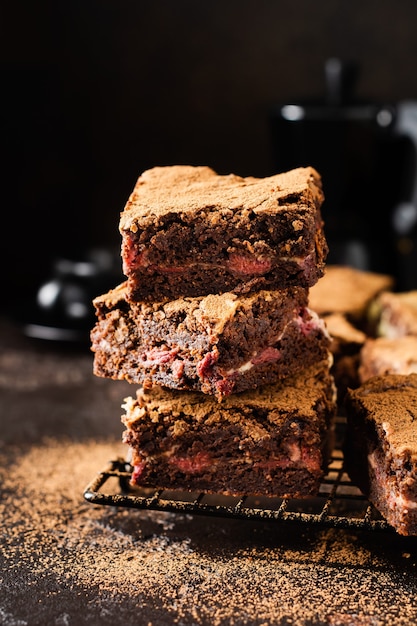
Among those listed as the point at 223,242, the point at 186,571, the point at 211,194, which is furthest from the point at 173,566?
the point at 211,194

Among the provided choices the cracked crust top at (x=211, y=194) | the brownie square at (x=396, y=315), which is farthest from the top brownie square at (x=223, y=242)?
the brownie square at (x=396, y=315)

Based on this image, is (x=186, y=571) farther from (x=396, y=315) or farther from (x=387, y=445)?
(x=396, y=315)

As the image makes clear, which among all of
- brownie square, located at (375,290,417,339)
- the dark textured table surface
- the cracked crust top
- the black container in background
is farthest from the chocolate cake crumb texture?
the black container in background

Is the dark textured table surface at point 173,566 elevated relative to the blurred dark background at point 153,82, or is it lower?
lower

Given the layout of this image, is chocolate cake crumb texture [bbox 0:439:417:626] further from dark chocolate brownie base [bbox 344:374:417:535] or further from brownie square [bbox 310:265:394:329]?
brownie square [bbox 310:265:394:329]

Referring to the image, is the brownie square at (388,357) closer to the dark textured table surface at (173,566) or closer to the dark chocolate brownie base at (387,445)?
the dark chocolate brownie base at (387,445)
